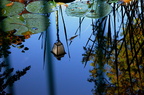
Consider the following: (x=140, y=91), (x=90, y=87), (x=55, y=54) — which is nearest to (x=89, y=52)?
(x=55, y=54)

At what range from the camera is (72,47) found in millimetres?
1900

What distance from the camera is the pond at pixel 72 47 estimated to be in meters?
1.49

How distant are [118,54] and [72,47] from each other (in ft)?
1.28

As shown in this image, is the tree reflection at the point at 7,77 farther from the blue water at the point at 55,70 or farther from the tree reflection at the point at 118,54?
the tree reflection at the point at 118,54

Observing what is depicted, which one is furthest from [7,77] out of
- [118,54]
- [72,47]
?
[118,54]

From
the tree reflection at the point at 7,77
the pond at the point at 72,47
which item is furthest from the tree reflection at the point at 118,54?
the tree reflection at the point at 7,77

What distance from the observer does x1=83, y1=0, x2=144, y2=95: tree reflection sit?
1463 mm

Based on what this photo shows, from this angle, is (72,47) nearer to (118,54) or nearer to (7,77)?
(118,54)

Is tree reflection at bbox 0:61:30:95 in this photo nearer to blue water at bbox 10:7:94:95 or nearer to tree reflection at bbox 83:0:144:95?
blue water at bbox 10:7:94:95

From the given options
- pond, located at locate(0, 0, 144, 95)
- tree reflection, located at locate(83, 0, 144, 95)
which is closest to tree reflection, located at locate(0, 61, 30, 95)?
→ pond, located at locate(0, 0, 144, 95)

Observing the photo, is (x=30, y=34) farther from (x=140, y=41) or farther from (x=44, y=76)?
(x=140, y=41)

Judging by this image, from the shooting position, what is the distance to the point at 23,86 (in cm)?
149

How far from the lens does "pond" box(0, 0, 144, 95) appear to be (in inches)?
58.6

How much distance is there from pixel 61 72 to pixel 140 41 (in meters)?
0.71
